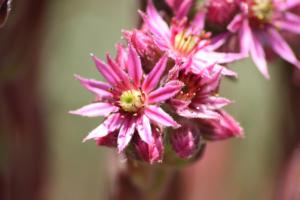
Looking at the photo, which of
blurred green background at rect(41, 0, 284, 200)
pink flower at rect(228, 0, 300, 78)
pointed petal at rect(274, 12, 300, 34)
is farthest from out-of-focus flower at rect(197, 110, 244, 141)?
blurred green background at rect(41, 0, 284, 200)

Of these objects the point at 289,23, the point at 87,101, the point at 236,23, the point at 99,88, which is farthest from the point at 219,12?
the point at 87,101

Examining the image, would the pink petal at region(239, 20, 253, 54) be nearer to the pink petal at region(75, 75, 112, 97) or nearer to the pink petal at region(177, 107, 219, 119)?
the pink petal at region(177, 107, 219, 119)

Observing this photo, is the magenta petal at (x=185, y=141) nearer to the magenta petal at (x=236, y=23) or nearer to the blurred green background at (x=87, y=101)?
the magenta petal at (x=236, y=23)

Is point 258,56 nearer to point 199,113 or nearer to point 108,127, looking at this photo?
point 199,113

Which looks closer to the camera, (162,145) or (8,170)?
(162,145)

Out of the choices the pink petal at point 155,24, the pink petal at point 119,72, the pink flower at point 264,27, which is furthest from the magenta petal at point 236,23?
the pink petal at point 119,72

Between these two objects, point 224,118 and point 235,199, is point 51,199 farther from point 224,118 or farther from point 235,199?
point 224,118

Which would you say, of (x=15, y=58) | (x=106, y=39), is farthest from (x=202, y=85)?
(x=106, y=39)

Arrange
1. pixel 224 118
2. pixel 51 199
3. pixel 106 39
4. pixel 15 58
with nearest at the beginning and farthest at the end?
pixel 224 118
pixel 15 58
pixel 51 199
pixel 106 39
